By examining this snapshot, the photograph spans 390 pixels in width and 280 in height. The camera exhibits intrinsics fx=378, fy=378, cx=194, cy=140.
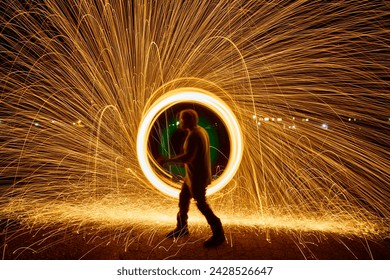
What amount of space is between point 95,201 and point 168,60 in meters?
2.69

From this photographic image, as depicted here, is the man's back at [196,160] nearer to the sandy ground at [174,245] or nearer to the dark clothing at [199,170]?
the dark clothing at [199,170]

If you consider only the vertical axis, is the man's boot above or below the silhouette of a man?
below

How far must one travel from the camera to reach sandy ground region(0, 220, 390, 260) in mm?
4191

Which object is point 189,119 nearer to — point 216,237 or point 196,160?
point 196,160

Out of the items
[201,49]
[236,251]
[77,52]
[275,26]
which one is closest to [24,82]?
[77,52]

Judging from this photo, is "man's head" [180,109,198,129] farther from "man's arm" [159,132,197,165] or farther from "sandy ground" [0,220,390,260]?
"sandy ground" [0,220,390,260]

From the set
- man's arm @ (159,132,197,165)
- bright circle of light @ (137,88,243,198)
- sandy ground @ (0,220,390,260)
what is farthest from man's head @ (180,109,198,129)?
sandy ground @ (0,220,390,260)

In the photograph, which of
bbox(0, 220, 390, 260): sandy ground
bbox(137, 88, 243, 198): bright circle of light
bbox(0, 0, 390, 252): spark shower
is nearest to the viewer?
bbox(0, 220, 390, 260): sandy ground

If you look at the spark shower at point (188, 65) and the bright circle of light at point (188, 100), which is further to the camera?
the spark shower at point (188, 65)

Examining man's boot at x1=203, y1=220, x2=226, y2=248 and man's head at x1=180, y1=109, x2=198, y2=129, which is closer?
man's boot at x1=203, y1=220, x2=226, y2=248

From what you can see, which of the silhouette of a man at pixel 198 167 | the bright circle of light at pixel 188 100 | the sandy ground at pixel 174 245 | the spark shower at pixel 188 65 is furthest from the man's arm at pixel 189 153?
the spark shower at pixel 188 65

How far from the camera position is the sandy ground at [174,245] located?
4191 millimetres

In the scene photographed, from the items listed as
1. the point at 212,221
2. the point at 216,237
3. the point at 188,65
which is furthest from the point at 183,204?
the point at 188,65

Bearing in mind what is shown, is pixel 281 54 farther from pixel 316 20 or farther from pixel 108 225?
pixel 108 225
